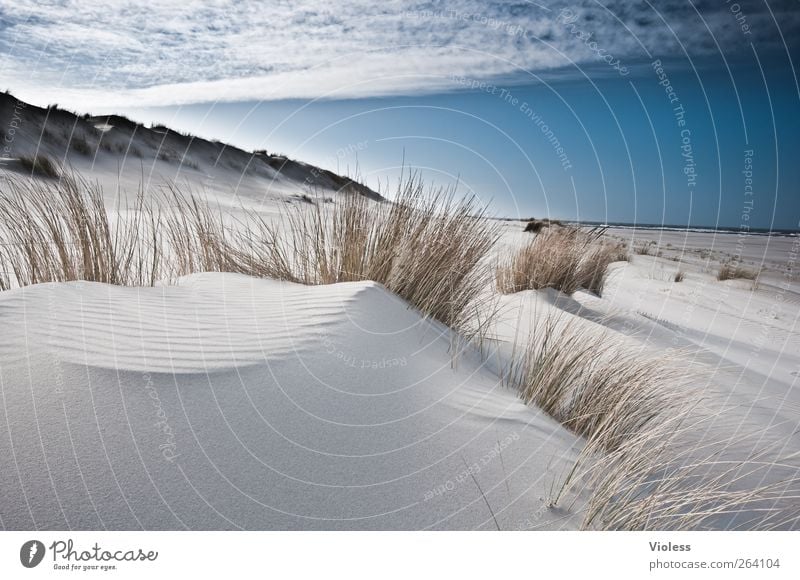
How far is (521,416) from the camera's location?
1.58 m

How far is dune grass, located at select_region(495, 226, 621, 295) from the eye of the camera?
165 inches

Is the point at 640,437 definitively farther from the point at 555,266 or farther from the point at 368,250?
the point at 555,266

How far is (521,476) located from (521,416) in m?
0.34

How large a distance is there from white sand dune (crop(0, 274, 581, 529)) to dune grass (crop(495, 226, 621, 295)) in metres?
2.53

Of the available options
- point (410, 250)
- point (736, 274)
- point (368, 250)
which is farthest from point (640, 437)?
point (736, 274)

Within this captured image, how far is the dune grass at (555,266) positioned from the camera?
13.8ft

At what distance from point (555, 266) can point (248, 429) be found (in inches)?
140

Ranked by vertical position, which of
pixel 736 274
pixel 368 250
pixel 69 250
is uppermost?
pixel 736 274

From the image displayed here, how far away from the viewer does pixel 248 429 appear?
1218 mm

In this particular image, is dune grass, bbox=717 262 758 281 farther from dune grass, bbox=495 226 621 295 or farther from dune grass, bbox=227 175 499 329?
dune grass, bbox=227 175 499 329

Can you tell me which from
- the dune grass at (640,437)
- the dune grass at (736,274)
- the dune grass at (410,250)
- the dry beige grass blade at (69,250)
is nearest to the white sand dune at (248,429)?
the dune grass at (640,437)
